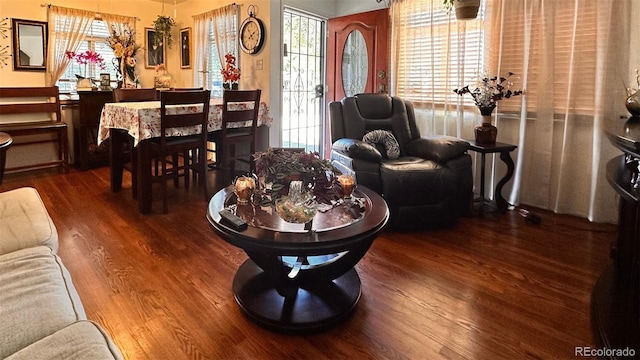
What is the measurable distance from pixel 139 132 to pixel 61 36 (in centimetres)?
289

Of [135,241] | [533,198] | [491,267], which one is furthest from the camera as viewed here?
[533,198]

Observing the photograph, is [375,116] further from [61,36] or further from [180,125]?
[61,36]

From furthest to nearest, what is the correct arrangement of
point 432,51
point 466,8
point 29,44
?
1. point 29,44
2. point 432,51
3. point 466,8

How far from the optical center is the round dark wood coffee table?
5.19 ft

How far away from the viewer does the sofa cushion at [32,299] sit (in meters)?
0.93

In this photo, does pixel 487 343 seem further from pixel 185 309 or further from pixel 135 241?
pixel 135 241

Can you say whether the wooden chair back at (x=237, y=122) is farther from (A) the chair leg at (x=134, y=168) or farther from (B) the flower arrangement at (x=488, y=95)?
(B) the flower arrangement at (x=488, y=95)

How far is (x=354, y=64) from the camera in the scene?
15.7ft

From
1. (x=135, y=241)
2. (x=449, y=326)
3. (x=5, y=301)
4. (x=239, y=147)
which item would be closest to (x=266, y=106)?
(x=239, y=147)

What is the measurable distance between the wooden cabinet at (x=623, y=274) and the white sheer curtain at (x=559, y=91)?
0.94 m

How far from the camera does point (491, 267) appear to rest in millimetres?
2383

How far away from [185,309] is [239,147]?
9.55 feet

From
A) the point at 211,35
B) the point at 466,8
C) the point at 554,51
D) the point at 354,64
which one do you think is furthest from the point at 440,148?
the point at 211,35

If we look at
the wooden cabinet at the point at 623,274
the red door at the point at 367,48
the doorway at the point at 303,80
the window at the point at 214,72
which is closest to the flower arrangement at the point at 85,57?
the window at the point at 214,72
